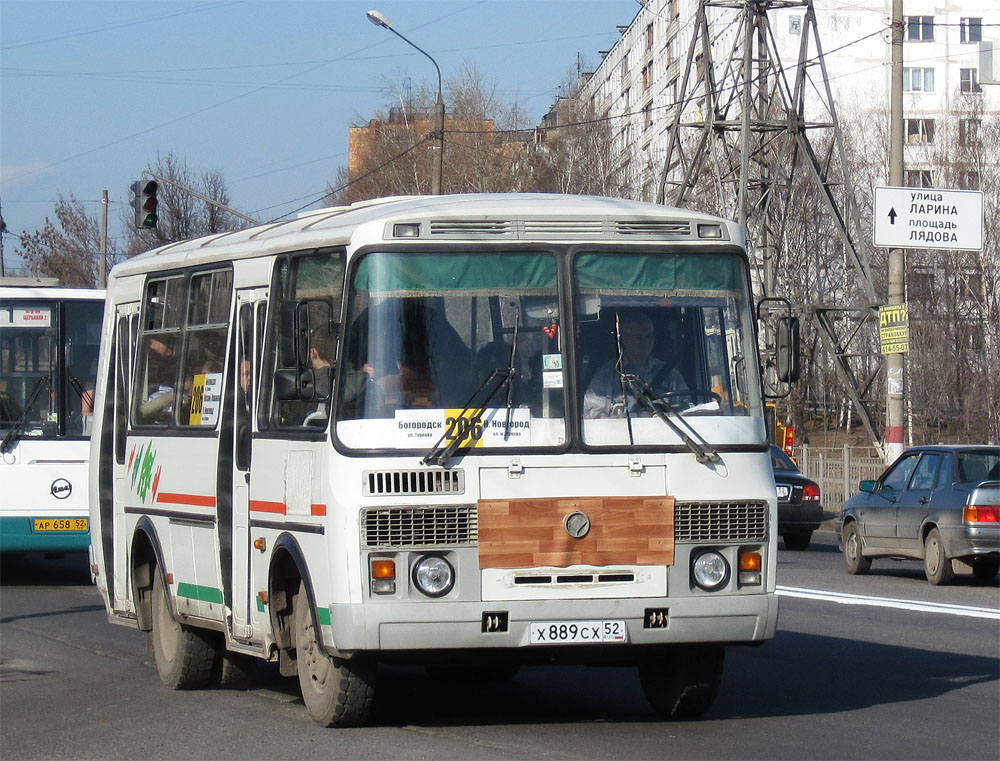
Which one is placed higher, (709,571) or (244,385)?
(244,385)

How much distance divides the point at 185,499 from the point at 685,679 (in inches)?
130

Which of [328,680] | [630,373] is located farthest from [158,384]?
[630,373]

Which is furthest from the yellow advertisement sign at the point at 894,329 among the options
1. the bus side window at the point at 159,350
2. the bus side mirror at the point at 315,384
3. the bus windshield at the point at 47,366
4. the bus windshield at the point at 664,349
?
the bus side mirror at the point at 315,384

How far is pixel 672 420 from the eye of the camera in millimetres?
8109

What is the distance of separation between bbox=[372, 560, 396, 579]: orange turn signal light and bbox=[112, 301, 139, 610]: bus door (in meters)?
3.77

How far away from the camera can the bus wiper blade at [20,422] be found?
56.1ft

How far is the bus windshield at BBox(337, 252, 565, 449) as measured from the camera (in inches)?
309

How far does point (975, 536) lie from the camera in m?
17.2

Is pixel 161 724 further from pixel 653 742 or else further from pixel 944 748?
pixel 944 748

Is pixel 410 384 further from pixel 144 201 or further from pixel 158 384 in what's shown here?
pixel 144 201

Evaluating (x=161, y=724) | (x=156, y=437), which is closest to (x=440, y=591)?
(x=161, y=724)

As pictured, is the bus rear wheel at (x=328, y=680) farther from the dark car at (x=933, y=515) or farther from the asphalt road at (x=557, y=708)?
the dark car at (x=933, y=515)

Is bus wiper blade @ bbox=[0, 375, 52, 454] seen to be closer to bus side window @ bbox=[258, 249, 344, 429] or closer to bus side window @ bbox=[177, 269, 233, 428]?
bus side window @ bbox=[177, 269, 233, 428]

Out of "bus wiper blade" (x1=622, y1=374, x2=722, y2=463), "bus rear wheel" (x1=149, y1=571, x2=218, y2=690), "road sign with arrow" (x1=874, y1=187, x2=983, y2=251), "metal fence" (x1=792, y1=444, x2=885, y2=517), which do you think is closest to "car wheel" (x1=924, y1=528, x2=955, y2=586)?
"road sign with arrow" (x1=874, y1=187, x2=983, y2=251)
